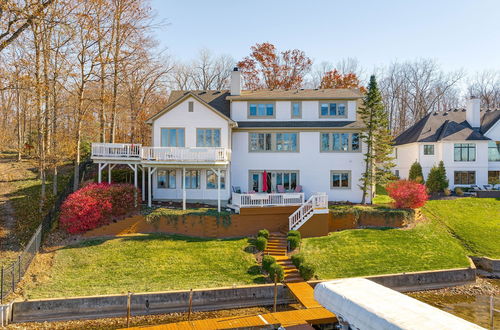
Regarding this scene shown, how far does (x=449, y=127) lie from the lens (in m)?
31.5

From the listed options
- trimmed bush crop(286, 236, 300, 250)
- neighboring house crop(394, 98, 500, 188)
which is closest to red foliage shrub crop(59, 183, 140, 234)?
trimmed bush crop(286, 236, 300, 250)

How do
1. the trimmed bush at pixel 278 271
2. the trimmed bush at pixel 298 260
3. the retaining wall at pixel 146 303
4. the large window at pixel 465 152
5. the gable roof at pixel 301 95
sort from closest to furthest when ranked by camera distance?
the retaining wall at pixel 146 303 → the trimmed bush at pixel 278 271 → the trimmed bush at pixel 298 260 → the gable roof at pixel 301 95 → the large window at pixel 465 152

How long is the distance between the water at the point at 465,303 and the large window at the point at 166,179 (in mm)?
16077

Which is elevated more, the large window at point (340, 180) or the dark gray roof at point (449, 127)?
the dark gray roof at point (449, 127)

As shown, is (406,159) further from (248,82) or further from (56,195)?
(56,195)

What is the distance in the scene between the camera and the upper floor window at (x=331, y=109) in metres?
25.2

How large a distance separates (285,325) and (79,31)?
67.0 ft

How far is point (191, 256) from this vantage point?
17.3 metres

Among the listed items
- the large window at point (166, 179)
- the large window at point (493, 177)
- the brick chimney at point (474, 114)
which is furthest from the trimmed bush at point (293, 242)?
the brick chimney at point (474, 114)

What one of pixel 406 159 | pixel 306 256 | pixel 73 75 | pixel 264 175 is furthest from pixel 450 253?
pixel 73 75

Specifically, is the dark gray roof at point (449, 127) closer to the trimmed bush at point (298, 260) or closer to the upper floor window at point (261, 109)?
the upper floor window at point (261, 109)

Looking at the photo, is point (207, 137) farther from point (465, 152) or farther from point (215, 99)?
point (465, 152)

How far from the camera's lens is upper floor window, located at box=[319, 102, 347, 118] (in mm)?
25250

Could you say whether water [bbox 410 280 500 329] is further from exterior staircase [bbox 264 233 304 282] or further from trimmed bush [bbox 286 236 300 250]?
trimmed bush [bbox 286 236 300 250]
